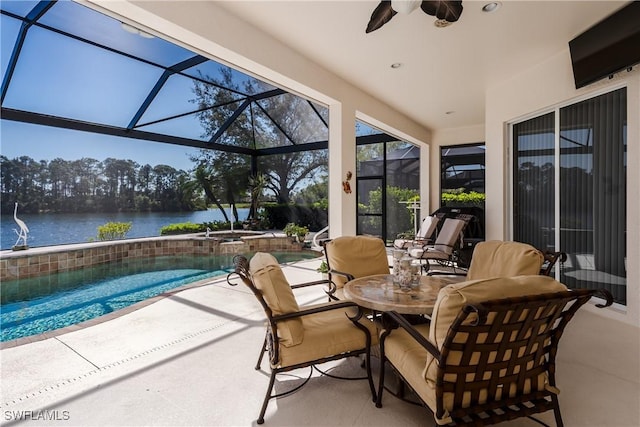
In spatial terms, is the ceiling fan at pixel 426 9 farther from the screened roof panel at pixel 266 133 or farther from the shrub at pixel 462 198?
the screened roof panel at pixel 266 133

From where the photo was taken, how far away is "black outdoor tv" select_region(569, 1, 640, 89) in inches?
118

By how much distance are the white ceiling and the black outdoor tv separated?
11 centimetres

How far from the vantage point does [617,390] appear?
2.05m

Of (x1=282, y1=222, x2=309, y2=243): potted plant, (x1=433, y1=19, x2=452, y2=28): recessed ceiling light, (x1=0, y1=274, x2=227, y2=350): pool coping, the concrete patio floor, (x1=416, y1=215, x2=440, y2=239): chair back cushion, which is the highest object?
(x1=433, y1=19, x2=452, y2=28): recessed ceiling light

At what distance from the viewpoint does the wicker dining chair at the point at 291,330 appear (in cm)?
179

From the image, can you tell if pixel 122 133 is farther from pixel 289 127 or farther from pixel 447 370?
pixel 447 370

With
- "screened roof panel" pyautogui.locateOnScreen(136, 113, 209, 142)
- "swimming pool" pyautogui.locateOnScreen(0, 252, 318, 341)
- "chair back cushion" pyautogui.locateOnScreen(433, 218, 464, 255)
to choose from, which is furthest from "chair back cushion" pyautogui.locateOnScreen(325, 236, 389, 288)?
"screened roof panel" pyautogui.locateOnScreen(136, 113, 209, 142)

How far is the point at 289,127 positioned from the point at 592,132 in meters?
7.14

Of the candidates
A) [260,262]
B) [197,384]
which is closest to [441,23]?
[260,262]

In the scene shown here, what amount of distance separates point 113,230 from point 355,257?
289 inches

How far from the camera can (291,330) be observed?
182 cm

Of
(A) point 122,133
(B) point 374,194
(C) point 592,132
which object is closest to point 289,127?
(B) point 374,194

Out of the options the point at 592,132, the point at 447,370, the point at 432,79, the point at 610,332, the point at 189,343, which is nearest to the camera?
the point at 447,370

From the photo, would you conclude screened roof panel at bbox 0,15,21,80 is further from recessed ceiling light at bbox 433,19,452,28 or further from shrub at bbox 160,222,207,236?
recessed ceiling light at bbox 433,19,452,28
